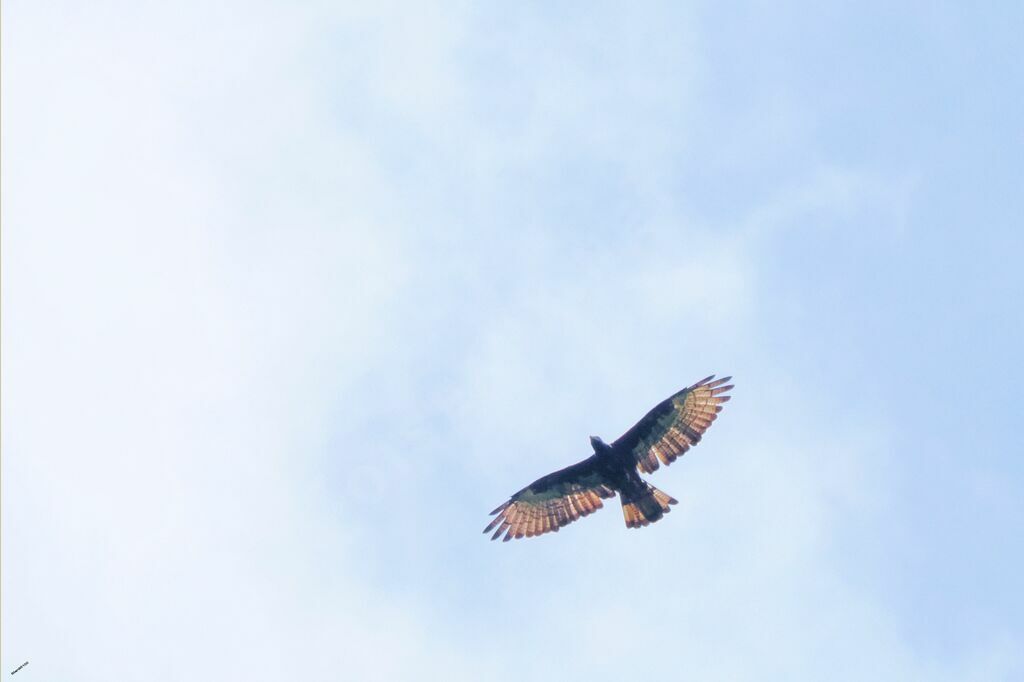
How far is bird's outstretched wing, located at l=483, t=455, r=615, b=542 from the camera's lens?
3198cm

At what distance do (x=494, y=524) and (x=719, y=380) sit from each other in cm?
765

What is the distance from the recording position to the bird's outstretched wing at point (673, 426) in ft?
102

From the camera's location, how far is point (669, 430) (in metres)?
31.3

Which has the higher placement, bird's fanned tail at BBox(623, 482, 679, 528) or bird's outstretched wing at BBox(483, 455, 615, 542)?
bird's outstretched wing at BBox(483, 455, 615, 542)

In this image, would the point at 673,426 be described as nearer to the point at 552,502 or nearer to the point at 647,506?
the point at 647,506

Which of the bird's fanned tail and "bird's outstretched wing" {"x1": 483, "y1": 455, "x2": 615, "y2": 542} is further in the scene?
"bird's outstretched wing" {"x1": 483, "y1": 455, "x2": 615, "y2": 542}

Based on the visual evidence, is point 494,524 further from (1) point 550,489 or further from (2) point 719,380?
(2) point 719,380

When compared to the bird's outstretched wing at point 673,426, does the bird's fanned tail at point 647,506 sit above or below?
below

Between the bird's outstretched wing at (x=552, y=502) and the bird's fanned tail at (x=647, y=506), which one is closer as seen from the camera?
the bird's fanned tail at (x=647, y=506)

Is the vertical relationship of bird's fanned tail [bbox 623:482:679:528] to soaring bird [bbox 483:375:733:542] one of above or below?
below

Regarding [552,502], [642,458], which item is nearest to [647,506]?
[642,458]

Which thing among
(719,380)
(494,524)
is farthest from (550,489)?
(719,380)

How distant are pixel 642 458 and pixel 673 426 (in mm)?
1236

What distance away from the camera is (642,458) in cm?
3145
